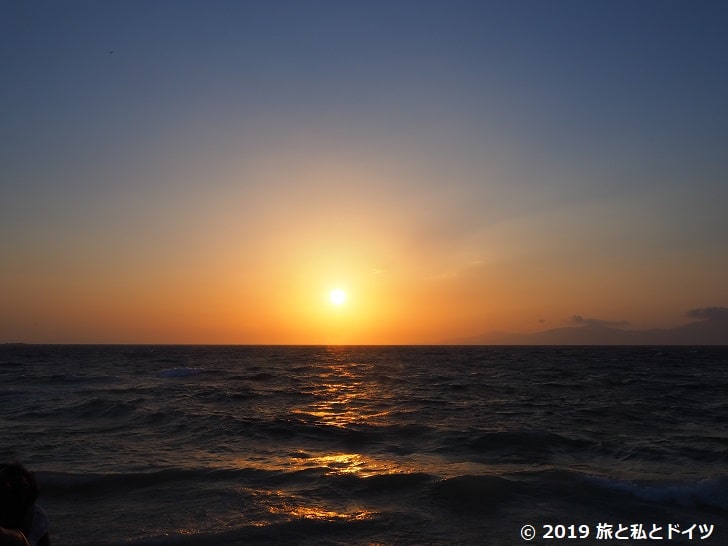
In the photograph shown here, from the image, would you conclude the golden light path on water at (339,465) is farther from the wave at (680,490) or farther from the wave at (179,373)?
the wave at (179,373)

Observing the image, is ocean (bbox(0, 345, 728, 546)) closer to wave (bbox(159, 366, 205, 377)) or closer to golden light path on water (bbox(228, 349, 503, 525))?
golden light path on water (bbox(228, 349, 503, 525))

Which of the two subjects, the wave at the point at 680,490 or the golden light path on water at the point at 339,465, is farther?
the wave at the point at 680,490

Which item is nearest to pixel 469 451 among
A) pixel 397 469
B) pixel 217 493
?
pixel 397 469

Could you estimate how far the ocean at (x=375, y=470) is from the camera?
9.80 meters

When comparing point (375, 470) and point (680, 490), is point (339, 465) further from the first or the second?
point (680, 490)

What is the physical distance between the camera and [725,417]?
23469mm

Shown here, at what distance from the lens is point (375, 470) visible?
1391 cm

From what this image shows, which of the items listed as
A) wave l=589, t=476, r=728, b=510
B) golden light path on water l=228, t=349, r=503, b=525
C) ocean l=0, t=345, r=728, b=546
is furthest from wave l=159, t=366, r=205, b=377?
wave l=589, t=476, r=728, b=510

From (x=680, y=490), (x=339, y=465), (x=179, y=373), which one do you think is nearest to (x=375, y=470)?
(x=339, y=465)

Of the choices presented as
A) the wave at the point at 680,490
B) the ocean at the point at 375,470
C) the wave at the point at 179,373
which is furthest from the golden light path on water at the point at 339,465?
the wave at the point at 179,373

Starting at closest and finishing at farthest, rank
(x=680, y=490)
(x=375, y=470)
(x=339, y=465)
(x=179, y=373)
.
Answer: (x=680, y=490)
(x=375, y=470)
(x=339, y=465)
(x=179, y=373)

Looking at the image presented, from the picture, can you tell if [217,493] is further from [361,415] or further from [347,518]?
[361,415]

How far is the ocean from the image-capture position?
9.80m

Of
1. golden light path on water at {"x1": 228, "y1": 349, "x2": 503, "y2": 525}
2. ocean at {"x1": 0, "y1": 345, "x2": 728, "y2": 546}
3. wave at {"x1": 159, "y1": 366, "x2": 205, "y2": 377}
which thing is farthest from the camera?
wave at {"x1": 159, "y1": 366, "x2": 205, "y2": 377}
